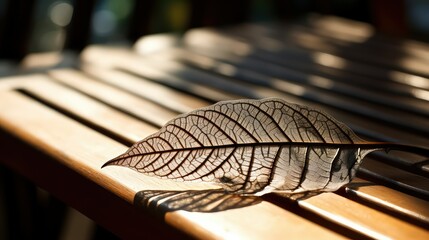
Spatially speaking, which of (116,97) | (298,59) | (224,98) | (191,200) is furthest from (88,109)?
(298,59)

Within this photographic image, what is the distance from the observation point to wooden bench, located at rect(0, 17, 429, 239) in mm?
567

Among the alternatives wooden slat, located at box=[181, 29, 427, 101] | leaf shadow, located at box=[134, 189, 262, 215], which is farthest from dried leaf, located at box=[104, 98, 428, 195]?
wooden slat, located at box=[181, 29, 427, 101]

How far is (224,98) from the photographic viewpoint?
38.8 inches

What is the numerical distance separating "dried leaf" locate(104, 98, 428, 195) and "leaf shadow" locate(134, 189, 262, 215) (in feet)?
0.05

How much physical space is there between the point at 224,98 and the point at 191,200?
42 cm

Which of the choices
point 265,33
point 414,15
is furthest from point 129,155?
point 414,15

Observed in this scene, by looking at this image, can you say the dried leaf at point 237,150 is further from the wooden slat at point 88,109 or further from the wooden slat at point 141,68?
the wooden slat at point 141,68

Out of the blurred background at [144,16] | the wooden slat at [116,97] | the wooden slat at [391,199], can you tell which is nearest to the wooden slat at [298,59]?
the blurred background at [144,16]

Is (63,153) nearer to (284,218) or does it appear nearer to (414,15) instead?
(284,218)

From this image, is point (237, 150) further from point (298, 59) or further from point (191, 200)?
point (298, 59)

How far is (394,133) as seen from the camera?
2.87ft

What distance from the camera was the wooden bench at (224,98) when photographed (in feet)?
1.86

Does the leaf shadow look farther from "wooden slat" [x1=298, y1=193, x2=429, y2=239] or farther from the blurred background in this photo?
the blurred background

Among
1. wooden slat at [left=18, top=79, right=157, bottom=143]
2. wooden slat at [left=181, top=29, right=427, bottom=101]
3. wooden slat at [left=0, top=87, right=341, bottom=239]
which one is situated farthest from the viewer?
wooden slat at [left=181, top=29, right=427, bottom=101]
